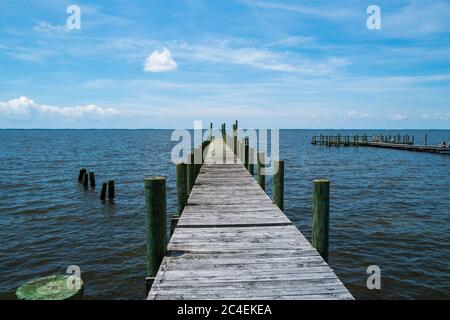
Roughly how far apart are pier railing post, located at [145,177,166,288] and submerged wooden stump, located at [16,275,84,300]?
1.35m

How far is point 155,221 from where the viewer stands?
4.88 m

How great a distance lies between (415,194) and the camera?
61.5ft

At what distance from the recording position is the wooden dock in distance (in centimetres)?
376

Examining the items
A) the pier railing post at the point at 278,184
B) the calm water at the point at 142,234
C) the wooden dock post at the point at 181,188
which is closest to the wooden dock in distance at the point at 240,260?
the wooden dock post at the point at 181,188

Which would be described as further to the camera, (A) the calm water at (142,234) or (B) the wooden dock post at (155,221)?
(A) the calm water at (142,234)

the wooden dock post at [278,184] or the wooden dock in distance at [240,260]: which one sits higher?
the wooden dock post at [278,184]

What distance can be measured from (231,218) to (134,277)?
12.5ft

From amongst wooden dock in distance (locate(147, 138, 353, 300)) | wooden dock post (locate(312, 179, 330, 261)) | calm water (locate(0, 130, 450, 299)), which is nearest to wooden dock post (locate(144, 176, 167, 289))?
wooden dock in distance (locate(147, 138, 353, 300))

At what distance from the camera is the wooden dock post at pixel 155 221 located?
4.73 m

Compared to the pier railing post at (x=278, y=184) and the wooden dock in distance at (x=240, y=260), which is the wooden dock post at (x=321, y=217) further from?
the pier railing post at (x=278, y=184)

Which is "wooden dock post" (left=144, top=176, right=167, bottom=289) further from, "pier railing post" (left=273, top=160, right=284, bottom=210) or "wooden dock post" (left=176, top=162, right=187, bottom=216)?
"pier railing post" (left=273, top=160, right=284, bottom=210)

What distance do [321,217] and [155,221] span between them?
2.77 m

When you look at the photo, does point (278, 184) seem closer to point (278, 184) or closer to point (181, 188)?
point (278, 184)

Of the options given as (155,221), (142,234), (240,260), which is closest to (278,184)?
(240,260)
